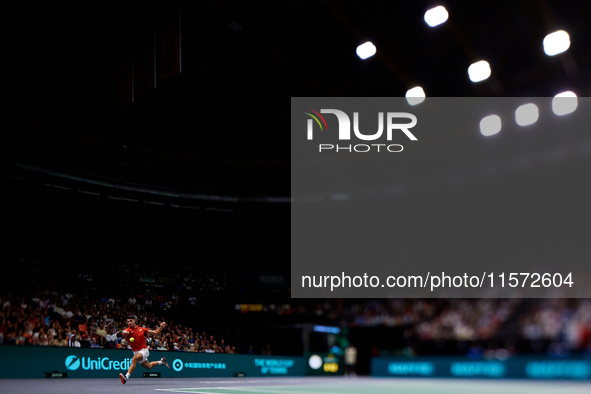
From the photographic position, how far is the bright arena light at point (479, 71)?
16438 millimetres

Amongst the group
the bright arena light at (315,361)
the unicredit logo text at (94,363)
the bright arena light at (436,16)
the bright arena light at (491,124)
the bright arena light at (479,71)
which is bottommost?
the bright arena light at (315,361)

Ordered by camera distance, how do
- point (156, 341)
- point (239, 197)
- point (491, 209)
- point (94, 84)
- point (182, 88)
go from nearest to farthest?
point (156, 341) < point (94, 84) < point (182, 88) < point (491, 209) < point (239, 197)

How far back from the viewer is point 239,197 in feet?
107

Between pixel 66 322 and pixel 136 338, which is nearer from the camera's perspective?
pixel 136 338

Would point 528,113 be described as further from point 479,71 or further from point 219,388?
point 219,388

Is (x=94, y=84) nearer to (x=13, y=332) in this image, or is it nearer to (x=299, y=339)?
(x=13, y=332)


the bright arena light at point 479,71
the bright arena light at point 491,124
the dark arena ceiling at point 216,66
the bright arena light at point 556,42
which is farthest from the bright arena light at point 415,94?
the bright arena light at point 556,42

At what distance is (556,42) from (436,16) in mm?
3894

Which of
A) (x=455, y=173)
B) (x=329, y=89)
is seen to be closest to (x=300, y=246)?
(x=455, y=173)

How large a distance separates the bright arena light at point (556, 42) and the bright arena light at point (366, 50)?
16.6ft

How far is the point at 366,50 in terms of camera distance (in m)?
16.0

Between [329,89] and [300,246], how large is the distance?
1298cm

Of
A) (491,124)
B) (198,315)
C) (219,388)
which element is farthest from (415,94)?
(219,388)

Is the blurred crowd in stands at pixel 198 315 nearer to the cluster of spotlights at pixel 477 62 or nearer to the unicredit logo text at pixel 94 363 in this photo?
the unicredit logo text at pixel 94 363
